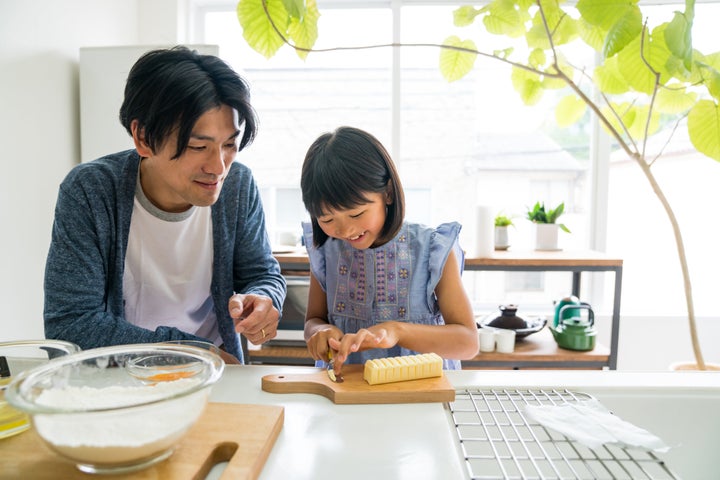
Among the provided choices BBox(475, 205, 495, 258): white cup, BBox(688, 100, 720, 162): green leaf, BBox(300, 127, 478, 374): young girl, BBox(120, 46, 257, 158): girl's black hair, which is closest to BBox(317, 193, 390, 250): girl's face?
BBox(300, 127, 478, 374): young girl

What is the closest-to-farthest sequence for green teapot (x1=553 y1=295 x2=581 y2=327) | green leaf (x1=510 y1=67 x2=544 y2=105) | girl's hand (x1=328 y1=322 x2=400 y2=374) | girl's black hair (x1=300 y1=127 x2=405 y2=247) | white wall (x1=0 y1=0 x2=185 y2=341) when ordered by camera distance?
girl's hand (x1=328 y1=322 x2=400 y2=374) → girl's black hair (x1=300 y1=127 x2=405 y2=247) → green leaf (x1=510 y1=67 x2=544 y2=105) → white wall (x1=0 y1=0 x2=185 y2=341) → green teapot (x1=553 y1=295 x2=581 y2=327)

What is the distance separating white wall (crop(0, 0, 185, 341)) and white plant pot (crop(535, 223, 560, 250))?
2218 millimetres

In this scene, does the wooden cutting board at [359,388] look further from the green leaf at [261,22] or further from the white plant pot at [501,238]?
the white plant pot at [501,238]

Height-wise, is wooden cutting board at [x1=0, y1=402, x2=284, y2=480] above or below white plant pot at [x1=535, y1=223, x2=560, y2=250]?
below

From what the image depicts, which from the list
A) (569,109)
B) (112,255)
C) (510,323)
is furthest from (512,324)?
(112,255)

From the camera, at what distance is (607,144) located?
119 inches

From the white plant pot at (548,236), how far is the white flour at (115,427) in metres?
2.30

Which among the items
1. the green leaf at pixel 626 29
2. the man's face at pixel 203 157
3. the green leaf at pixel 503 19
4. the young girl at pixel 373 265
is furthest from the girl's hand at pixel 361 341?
the green leaf at pixel 503 19

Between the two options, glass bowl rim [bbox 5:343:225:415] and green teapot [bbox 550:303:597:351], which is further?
green teapot [bbox 550:303:597:351]

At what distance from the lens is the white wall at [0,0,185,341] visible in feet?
6.01

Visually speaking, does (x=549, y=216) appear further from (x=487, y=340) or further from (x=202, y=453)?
(x=202, y=453)

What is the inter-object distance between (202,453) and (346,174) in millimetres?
641

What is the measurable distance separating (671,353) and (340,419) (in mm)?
3037

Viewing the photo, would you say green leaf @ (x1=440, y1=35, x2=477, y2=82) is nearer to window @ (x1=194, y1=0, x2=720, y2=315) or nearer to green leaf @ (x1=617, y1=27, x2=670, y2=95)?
green leaf @ (x1=617, y1=27, x2=670, y2=95)
